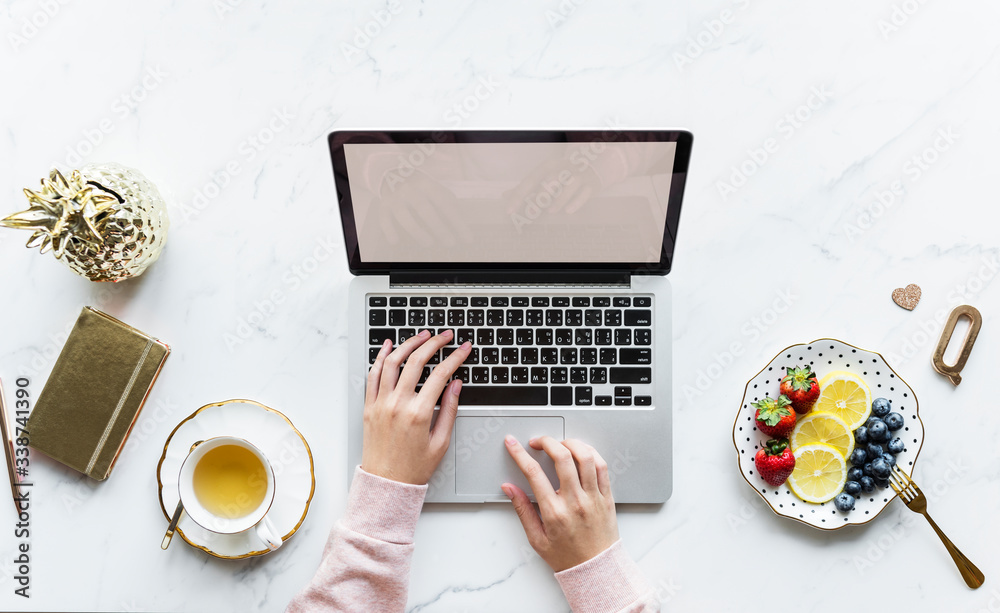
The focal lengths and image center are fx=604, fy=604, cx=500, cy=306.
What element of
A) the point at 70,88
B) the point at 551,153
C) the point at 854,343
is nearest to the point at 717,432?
the point at 854,343

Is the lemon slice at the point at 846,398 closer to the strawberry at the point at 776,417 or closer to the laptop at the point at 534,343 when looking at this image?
the strawberry at the point at 776,417

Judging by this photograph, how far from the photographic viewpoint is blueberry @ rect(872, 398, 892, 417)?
0.87 m

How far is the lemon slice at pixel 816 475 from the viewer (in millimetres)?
863

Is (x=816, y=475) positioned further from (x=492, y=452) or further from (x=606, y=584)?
(x=492, y=452)

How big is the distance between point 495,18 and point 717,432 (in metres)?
0.71

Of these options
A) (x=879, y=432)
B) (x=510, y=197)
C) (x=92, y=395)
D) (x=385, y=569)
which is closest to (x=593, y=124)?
(x=510, y=197)

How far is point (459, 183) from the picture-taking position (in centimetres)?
76

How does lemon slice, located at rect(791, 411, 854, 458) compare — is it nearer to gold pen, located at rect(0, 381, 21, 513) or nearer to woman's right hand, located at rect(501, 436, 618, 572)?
woman's right hand, located at rect(501, 436, 618, 572)

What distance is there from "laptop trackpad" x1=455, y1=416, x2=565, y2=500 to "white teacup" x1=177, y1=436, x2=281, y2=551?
263 mm

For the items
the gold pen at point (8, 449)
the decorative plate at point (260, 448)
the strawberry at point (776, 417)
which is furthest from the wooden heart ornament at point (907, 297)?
the gold pen at point (8, 449)

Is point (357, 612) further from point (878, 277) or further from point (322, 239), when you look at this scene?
point (878, 277)

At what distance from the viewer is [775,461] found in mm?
846

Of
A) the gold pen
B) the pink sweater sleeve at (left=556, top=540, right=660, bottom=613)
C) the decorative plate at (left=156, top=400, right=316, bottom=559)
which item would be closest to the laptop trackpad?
the pink sweater sleeve at (left=556, top=540, right=660, bottom=613)

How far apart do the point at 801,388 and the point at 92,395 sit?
1018 millimetres
